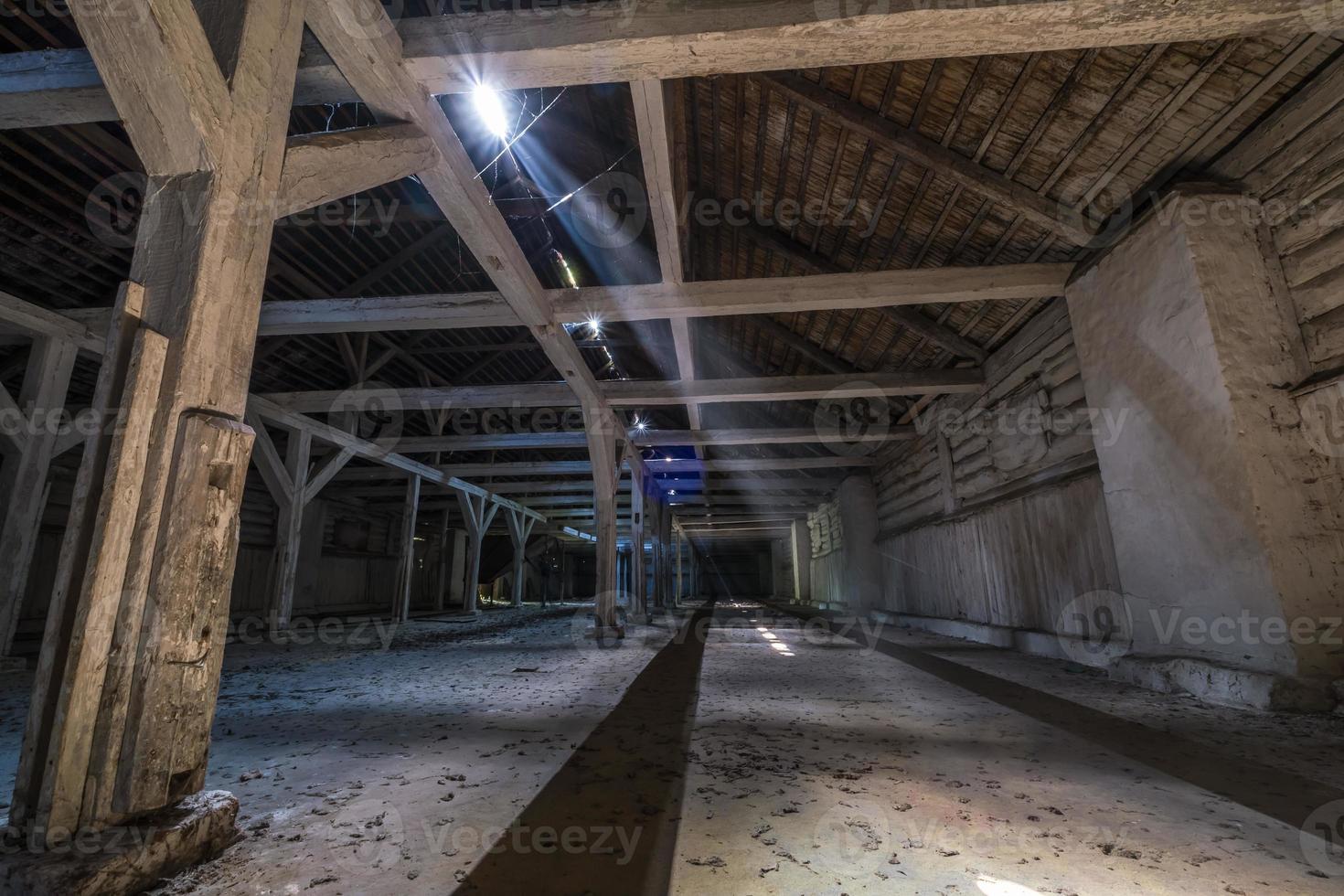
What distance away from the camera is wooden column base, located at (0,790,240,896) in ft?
4.25

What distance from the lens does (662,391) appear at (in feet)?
25.1

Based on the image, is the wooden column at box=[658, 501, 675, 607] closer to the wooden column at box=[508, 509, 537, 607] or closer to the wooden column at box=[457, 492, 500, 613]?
the wooden column at box=[508, 509, 537, 607]

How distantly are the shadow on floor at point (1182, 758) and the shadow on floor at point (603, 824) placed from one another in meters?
2.02

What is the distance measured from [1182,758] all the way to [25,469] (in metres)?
8.74

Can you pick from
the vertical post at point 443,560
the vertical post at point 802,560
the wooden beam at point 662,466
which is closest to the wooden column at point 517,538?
the vertical post at point 443,560

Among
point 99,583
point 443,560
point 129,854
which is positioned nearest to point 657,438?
point 99,583

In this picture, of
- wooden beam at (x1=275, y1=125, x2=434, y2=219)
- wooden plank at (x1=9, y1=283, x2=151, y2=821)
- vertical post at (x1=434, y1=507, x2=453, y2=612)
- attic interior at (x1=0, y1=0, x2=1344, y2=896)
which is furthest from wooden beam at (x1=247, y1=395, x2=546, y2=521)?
wooden plank at (x1=9, y1=283, x2=151, y2=821)

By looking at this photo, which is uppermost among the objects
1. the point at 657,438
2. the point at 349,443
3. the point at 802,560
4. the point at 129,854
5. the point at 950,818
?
the point at 657,438

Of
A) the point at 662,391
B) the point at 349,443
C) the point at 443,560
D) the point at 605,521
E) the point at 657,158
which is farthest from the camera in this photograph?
the point at 443,560

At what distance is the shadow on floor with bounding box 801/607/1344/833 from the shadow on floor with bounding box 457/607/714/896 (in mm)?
2020

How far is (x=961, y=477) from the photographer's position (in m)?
8.12

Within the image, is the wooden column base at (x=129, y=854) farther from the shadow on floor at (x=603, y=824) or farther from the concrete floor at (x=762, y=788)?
the shadow on floor at (x=603, y=824)

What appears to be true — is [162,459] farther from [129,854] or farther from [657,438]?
[657,438]

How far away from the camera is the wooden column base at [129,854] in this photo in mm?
1295
